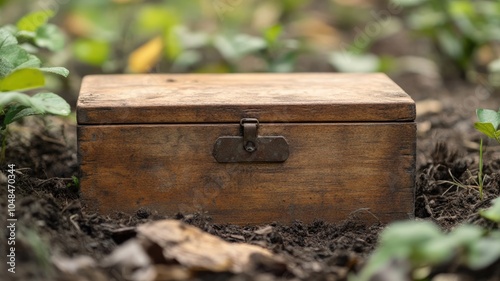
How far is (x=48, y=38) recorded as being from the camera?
2.88 m

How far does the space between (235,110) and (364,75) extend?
758mm

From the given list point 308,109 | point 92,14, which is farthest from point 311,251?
point 92,14

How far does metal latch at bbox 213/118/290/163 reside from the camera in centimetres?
237

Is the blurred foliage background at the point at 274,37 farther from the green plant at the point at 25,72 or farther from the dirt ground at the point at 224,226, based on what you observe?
the green plant at the point at 25,72

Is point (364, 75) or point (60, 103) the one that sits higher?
point (60, 103)

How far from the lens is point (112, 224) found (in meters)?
2.27

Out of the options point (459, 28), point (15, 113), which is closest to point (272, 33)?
point (459, 28)

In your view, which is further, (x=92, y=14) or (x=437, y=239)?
(x=92, y=14)

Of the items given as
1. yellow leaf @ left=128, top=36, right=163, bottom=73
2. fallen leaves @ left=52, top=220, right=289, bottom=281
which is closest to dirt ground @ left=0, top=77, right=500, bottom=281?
fallen leaves @ left=52, top=220, right=289, bottom=281

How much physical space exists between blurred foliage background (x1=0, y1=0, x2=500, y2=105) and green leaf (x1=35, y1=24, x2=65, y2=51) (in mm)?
705

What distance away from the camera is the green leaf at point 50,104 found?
2098mm

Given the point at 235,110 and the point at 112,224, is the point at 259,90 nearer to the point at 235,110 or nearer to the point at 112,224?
the point at 235,110

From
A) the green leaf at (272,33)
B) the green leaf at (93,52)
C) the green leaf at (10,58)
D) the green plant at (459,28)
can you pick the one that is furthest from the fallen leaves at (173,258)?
the green plant at (459,28)

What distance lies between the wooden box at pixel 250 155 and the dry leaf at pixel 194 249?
415 mm
